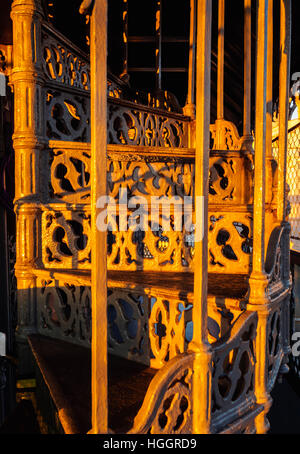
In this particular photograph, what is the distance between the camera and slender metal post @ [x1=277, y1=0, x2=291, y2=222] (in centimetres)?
277

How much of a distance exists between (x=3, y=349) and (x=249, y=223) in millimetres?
2969

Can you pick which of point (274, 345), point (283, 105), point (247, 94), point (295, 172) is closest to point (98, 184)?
point (274, 345)

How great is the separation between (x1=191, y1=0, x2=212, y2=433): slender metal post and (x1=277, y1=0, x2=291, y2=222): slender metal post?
119 cm

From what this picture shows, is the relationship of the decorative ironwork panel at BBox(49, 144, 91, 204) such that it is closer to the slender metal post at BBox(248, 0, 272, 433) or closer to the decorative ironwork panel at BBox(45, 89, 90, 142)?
the decorative ironwork panel at BBox(45, 89, 90, 142)

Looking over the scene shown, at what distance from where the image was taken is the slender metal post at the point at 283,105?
277 cm

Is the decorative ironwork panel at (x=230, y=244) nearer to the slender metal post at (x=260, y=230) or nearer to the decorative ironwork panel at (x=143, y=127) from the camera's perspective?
the slender metal post at (x=260, y=230)

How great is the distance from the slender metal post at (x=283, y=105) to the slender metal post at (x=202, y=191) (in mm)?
1186

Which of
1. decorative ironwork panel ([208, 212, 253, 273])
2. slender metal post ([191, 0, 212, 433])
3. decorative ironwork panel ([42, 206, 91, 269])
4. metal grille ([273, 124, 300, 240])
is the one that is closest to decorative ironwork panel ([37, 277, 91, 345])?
decorative ironwork panel ([42, 206, 91, 269])

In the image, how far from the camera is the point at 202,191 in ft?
5.78

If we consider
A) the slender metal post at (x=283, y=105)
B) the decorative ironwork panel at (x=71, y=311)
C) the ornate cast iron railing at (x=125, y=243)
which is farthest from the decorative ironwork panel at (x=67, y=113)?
the slender metal post at (x=283, y=105)

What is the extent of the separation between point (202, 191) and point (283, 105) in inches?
57.1

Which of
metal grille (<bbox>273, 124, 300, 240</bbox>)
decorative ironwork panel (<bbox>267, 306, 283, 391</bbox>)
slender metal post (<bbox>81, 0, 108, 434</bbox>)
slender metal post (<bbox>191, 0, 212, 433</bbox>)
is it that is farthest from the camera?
metal grille (<bbox>273, 124, 300, 240</bbox>)

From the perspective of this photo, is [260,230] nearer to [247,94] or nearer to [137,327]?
[137,327]
